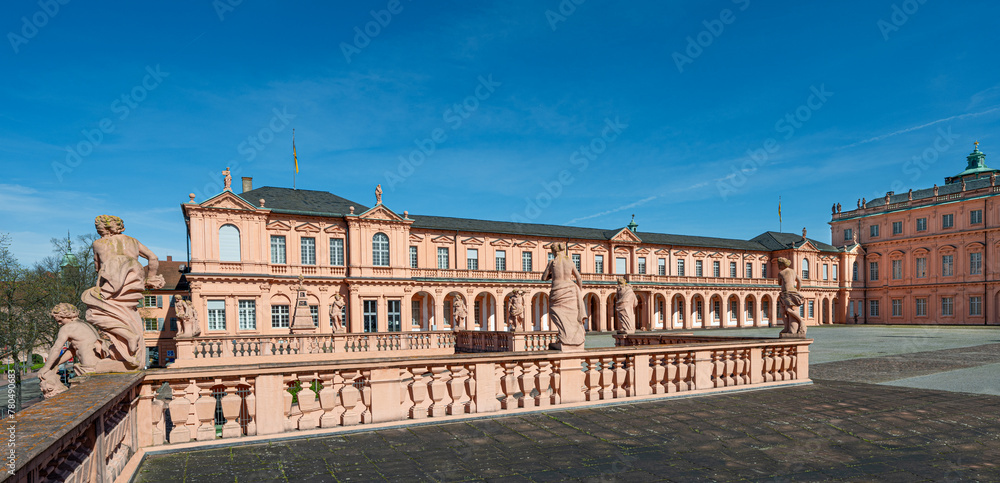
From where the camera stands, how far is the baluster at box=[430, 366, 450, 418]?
6773mm

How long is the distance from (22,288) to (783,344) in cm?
4141

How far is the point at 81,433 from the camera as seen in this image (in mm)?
3373

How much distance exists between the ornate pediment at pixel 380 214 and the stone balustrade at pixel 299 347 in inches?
597

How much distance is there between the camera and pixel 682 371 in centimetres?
878

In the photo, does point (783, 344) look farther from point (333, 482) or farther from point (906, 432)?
point (333, 482)

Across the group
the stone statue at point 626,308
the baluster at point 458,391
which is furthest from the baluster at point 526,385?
the stone statue at point 626,308

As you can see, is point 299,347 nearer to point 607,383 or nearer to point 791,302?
point 607,383

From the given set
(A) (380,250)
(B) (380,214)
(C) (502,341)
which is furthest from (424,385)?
(A) (380,250)

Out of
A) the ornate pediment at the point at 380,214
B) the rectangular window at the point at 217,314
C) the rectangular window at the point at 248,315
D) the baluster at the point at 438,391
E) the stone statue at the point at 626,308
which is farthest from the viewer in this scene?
the ornate pediment at the point at 380,214

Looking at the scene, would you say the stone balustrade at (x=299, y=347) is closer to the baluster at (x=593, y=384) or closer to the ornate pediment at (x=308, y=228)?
the baluster at (x=593, y=384)

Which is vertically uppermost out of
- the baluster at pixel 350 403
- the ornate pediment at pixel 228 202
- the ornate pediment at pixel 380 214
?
the ornate pediment at pixel 228 202

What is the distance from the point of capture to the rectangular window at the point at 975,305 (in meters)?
49.5

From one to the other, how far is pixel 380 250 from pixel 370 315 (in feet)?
15.1

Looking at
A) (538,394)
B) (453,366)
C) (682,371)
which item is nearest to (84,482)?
(453,366)
